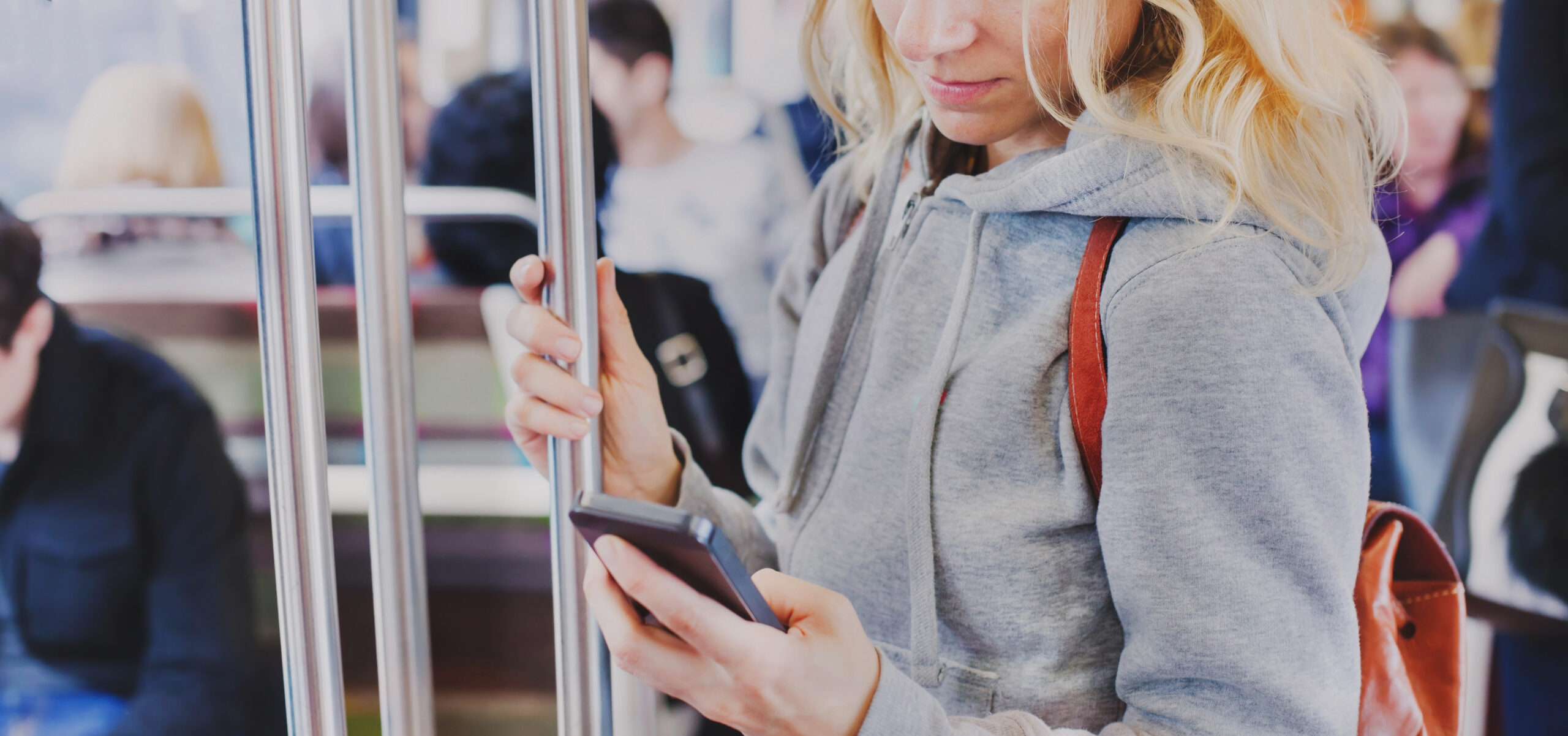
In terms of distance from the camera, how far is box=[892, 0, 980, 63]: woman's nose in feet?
2.15

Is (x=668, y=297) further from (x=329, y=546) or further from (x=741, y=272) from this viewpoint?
(x=329, y=546)

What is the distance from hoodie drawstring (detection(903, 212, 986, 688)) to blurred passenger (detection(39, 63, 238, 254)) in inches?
76.6

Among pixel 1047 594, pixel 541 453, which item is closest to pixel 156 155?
pixel 541 453

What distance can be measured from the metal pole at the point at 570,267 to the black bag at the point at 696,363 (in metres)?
1.86

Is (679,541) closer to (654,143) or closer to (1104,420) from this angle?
(1104,420)

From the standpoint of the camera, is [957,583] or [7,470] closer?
[957,583]

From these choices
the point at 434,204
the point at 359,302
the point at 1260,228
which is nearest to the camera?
the point at 359,302

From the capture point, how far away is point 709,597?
1.70 feet

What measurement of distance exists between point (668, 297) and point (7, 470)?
1338 millimetres

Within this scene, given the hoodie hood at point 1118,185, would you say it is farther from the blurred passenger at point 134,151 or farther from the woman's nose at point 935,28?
the blurred passenger at point 134,151

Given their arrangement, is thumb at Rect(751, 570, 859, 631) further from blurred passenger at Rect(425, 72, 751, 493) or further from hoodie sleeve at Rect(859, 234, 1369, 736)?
blurred passenger at Rect(425, 72, 751, 493)

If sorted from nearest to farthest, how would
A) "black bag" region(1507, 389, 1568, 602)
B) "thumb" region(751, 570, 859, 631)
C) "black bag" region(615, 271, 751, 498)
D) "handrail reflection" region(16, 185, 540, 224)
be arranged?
"thumb" region(751, 570, 859, 631), "handrail reflection" region(16, 185, 540, 224), "black bag" region(1507, 389, 1568, 602), "black bag" region(615, 271, 751, 498)

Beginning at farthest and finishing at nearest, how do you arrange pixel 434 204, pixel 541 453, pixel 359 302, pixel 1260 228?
pixel 434 204 < pixel 541 453 < pixel 1260 228 < pixel 359 302

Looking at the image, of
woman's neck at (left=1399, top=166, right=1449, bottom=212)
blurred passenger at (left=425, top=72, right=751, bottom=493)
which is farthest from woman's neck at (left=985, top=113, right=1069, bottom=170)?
woman's neck at (left=1399, top=166, right=1449, bottom=212)
